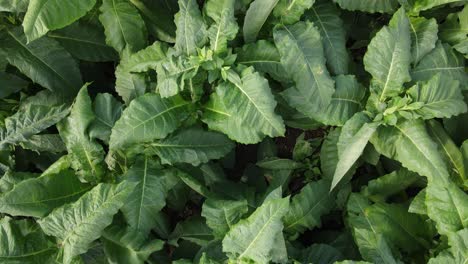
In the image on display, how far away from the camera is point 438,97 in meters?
2.35

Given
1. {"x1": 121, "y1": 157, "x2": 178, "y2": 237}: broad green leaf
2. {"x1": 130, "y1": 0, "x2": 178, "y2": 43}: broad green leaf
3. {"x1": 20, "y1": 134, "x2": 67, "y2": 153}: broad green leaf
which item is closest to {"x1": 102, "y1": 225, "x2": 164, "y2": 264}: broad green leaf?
{"x1": 121, "y1": 157, "x2": 178, "y2": 237}: broad green leaf

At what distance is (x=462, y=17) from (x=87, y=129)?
2016 millimetres

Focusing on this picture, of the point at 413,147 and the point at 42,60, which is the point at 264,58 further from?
the point at 42,60

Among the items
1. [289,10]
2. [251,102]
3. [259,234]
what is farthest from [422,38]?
[259,234]

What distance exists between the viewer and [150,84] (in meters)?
2.69

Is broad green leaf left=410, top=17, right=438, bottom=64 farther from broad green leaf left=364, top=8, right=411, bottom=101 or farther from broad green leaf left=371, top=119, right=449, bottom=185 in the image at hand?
broad green leaf left=371, top=119, right=449, bottom=185

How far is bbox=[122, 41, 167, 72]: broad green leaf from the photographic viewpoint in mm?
2539

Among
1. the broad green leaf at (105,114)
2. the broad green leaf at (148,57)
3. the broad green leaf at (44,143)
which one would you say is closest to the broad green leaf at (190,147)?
the broad green leaf at (105,114)

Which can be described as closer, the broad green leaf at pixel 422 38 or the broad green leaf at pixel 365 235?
the broad green leaf at pixel 365 235

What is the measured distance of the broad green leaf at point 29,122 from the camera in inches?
101

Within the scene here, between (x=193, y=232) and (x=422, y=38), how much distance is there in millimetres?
1610

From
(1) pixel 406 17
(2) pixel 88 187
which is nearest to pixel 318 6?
(1) pixel 406 17

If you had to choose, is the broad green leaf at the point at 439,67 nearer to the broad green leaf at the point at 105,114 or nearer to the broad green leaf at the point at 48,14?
the broad green leaf at the point at 105,114

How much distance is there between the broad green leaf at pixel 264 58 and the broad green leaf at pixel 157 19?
1.88 feet
